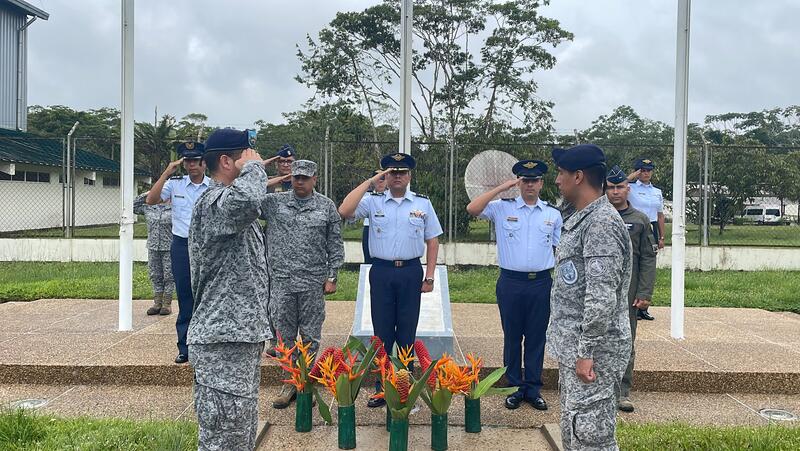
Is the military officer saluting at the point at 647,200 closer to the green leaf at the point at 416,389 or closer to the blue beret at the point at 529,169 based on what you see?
the blue beret at the point at 529,169

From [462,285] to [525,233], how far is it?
510cm

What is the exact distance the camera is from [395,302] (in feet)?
13.6

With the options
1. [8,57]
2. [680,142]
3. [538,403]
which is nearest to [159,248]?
[538,403]

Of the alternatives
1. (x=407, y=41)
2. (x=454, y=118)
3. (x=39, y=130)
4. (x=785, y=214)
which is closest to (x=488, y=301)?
(x=407, y=41)

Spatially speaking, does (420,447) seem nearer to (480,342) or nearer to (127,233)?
(480,342)

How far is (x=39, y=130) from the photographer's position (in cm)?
3453

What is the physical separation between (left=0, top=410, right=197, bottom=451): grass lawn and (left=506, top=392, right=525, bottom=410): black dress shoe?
2.14 m

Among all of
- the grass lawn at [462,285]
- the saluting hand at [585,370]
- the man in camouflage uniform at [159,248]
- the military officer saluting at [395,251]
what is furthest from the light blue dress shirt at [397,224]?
the grass lawn at [462,285]

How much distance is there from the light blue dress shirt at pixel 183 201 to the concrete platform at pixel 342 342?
1.07m

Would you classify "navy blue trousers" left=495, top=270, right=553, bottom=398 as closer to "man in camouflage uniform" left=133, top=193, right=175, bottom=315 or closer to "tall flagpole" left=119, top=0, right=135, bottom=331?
"tall flagpole" left=119, top=0, right=135, bottom=331

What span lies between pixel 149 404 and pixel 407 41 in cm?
368

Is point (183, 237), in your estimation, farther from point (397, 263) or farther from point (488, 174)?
point (488, 174)

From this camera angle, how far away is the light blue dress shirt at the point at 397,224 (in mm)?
4152

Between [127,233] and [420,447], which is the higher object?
[127,233]
